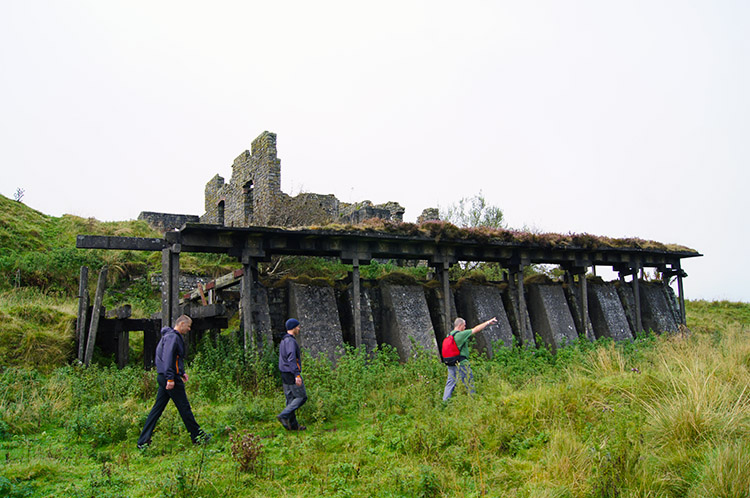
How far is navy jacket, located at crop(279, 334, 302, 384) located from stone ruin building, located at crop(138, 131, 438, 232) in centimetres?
1048

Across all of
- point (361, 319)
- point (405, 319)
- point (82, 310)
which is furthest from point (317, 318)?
point (82, 310)

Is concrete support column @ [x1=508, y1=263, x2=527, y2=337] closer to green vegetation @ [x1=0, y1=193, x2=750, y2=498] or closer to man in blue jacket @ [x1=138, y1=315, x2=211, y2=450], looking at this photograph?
green vegetation @ [x1=0, y1=193, x2=750, y2=498]

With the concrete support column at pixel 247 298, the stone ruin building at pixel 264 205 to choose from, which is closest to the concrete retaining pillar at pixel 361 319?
the concrete support column at pixel 247 298

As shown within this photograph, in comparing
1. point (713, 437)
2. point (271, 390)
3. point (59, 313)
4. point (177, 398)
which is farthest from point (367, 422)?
point (59, 313)

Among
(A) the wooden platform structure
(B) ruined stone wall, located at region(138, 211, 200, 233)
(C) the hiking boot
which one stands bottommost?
(C) the hiking boot

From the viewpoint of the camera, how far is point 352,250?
12.2m

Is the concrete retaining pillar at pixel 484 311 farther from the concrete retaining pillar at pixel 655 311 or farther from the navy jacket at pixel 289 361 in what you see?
the navy jacket at pixel 289 361

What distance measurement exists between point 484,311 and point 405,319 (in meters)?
2.50

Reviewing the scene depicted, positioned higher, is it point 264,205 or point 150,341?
point 264,205

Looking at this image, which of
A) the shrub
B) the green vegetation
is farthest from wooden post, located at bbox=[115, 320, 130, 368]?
the shrub

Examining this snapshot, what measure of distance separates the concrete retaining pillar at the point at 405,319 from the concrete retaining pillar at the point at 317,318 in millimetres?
1418

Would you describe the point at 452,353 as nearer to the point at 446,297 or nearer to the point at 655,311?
the point at 446,297

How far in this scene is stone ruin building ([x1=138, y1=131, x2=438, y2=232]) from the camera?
742 inches

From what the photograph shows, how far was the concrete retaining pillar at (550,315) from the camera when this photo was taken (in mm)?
14773
